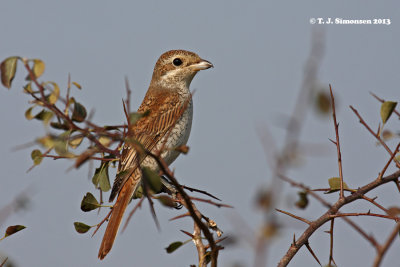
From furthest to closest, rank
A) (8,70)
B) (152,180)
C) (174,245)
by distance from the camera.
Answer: (8,70) < (174,245) < (152,180)

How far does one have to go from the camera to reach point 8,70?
2.11 metres

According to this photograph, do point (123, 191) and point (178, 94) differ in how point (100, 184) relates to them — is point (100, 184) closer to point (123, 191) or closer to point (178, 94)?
point (123, 191)

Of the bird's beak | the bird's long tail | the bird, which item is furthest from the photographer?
the bird's beak

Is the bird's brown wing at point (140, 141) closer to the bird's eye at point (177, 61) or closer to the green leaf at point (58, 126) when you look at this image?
the bird's eye at point (177, 61)

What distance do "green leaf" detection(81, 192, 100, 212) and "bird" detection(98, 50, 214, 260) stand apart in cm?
80

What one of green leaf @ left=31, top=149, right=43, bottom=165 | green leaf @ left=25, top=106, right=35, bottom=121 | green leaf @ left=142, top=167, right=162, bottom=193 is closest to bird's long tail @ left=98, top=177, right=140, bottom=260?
green leaf @ left=31, top=149, right=43, bottom=165

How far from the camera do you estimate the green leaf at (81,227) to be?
2782 mm

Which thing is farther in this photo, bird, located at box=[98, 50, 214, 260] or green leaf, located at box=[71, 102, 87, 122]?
bird, located at box=[98, 50, 214, 260]

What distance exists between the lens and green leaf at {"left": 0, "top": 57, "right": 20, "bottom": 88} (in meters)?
2.10

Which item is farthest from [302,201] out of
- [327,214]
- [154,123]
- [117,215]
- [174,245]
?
[154,123]

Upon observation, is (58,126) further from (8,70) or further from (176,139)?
(176,139)

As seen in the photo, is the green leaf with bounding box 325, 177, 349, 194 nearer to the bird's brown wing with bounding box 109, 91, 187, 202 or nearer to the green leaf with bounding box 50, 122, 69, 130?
the green leaf with bounding box 50, 122, 69, 130

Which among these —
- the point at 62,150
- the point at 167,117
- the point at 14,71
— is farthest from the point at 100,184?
the point at 167,117

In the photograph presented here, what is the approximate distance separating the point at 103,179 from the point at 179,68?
9.84ft
